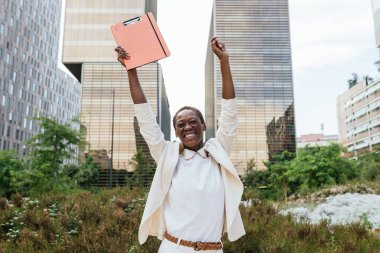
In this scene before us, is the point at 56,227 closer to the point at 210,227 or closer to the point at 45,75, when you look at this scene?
the point at 210,227

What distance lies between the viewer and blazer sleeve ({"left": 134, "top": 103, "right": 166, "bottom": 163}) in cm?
256

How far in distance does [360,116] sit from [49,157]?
83.6 meters

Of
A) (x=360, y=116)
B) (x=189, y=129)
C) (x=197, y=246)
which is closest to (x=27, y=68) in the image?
(x=189, y=129)

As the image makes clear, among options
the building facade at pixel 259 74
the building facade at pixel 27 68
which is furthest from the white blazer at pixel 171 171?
the building facade at pixel 259 74

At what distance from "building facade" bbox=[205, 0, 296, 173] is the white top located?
75.0 meters

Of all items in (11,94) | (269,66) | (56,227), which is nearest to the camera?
(56,227)

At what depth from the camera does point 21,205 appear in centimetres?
718

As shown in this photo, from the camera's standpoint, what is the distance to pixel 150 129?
2.56 m

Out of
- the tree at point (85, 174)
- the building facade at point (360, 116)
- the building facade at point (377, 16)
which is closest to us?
the tree at point (85, 174)

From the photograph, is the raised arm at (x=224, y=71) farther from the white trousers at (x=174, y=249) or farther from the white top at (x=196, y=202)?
the white trousers at (x=174, y=249)

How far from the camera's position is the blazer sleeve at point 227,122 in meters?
2.60

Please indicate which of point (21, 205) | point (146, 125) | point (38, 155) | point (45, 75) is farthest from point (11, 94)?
point (146, 125)

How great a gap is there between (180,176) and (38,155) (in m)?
14.5

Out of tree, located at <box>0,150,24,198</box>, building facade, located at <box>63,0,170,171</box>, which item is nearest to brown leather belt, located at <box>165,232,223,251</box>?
tree, located at <box>0,150,24,198</box>
